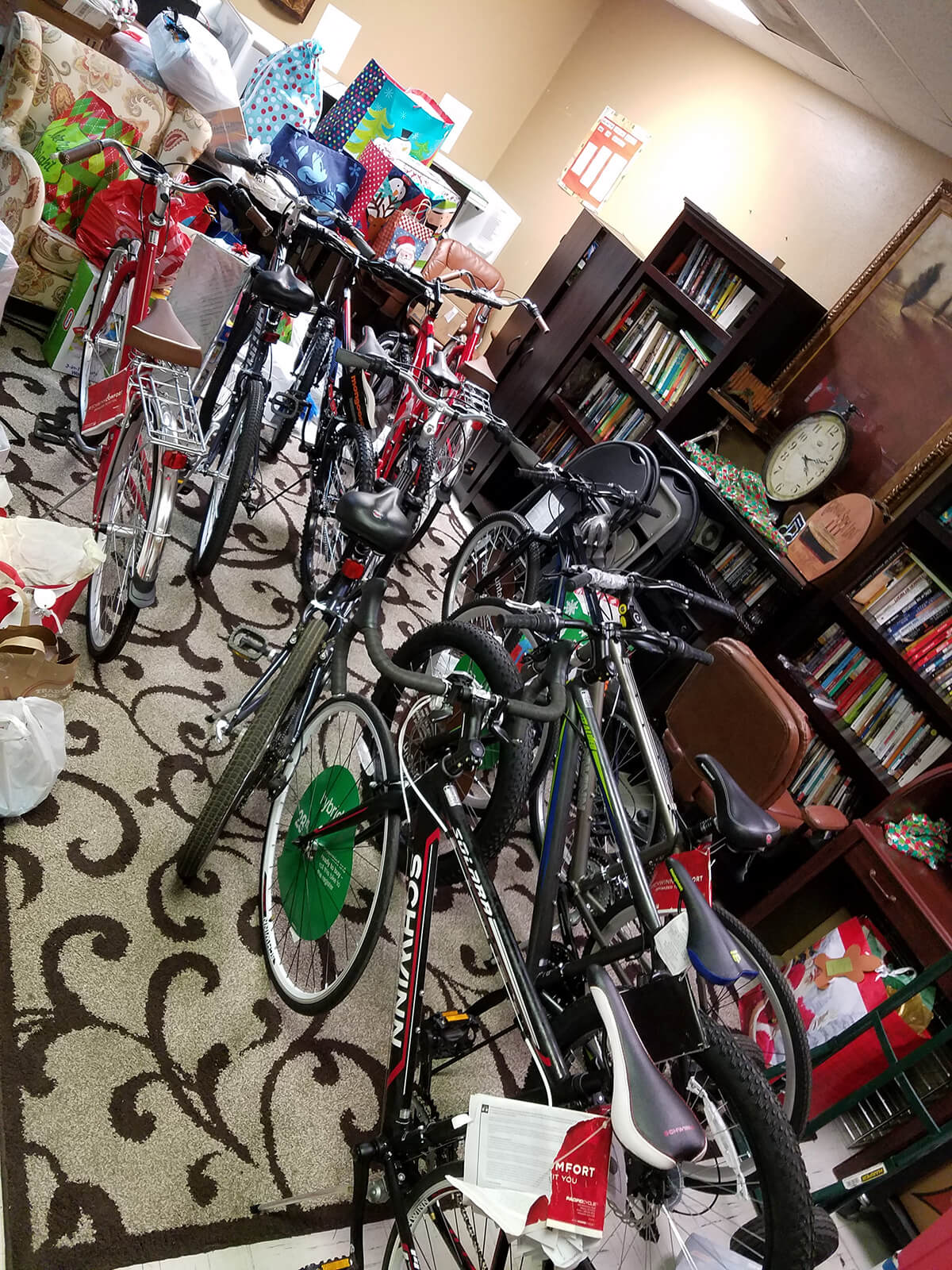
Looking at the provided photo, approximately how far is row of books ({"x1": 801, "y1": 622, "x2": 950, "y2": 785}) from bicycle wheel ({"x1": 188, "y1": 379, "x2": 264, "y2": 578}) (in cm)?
193

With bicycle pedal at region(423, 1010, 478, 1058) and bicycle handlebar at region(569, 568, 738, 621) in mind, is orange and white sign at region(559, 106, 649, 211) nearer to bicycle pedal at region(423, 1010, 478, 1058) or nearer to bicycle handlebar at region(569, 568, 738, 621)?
bicycle handlebar at region(569, 568, 738, 621)

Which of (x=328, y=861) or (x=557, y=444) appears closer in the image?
(x=328, y=861)

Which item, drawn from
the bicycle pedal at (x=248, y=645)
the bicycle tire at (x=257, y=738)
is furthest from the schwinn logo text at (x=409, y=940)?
the bicycle pedal at (x=248, y=645)

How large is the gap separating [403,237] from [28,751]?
3445mm

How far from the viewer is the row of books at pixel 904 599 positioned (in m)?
2.45

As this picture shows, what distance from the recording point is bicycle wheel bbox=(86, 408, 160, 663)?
6.24ft

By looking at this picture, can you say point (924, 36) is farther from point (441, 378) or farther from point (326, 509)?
point (326, 509)

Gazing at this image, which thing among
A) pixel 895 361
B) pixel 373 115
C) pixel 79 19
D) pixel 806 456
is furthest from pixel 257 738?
pixel 373 115

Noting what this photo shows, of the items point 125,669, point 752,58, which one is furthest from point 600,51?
point 125,669

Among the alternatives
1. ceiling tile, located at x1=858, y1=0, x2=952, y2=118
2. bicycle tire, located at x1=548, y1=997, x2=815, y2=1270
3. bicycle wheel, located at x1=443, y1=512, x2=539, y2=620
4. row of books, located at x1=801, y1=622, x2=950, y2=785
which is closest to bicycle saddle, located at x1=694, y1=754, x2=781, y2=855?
bicycle tire, located at x1=548, y1=997, x2=815, y2=1270

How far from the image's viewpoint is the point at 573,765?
1771mm

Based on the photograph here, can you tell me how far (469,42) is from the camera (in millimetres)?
5469

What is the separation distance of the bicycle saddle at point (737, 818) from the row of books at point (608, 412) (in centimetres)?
234

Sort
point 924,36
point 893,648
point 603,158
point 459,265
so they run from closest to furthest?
point 924,36 < point 893,648 < point 459,265 < point 603,158
